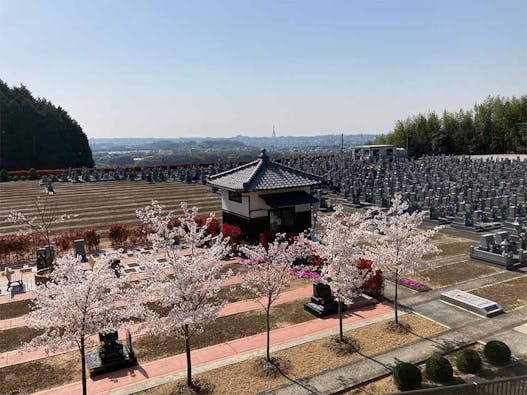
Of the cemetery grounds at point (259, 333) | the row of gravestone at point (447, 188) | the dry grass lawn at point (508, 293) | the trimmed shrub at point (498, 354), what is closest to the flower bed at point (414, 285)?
the cemetery grounds at point (259, 333)

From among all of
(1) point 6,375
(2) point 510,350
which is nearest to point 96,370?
(1) point 6,375

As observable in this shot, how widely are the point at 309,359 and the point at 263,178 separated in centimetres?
1346

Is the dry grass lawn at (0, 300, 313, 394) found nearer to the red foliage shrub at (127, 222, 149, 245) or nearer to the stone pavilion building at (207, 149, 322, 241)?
the stone pavilion building at (207, 149, 322, 241)

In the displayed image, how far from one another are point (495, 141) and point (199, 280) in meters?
83.0

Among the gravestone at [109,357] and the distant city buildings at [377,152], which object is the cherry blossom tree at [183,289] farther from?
the distant city buildings at [377,152]

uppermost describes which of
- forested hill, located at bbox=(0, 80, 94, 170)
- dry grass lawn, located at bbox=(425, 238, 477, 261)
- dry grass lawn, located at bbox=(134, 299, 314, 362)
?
forested hill, located at bbox=(0, 80, 94, 170)

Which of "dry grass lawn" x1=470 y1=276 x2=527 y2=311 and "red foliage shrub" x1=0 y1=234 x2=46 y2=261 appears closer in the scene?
"dry grass lawn" x1=470 y1=276 x2=527 y2=311

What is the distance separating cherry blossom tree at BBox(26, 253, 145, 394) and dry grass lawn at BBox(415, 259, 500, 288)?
12905mm

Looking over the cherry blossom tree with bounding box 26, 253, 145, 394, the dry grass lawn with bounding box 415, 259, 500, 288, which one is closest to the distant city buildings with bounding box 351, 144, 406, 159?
the dry grass lawn with bounding box 415, 259, 500, 288

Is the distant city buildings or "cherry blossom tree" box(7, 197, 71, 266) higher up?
the distant city buildings

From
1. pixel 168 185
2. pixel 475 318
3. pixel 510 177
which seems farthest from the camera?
pixel 168 185

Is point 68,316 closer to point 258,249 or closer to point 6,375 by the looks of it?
point 6,375

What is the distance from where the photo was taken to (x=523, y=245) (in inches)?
839

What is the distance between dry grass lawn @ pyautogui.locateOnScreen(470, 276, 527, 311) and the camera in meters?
15.1
